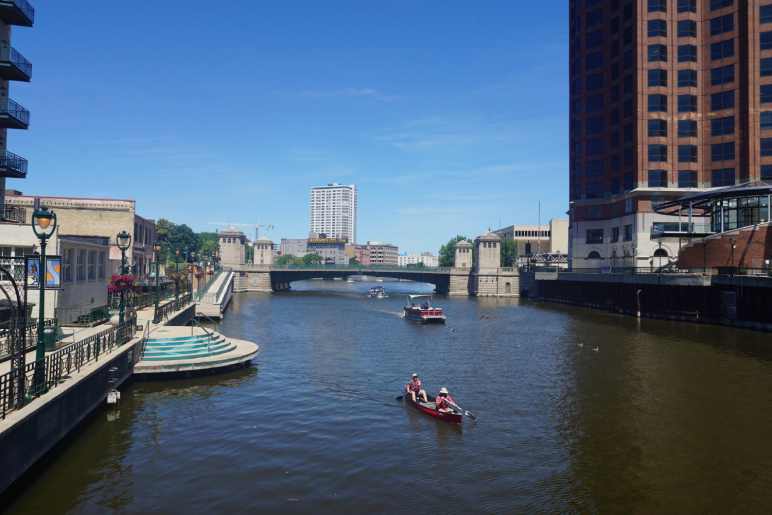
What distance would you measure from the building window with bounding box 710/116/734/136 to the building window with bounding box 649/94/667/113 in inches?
283

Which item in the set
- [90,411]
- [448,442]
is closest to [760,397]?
[448,442]

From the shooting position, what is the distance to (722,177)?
84.6 metres

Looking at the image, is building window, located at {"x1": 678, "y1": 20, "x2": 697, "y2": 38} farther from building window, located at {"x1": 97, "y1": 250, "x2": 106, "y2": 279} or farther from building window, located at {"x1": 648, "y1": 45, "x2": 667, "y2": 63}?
building window, located at {"x1": 97, "y1": 250, "x2": 106, "y2": 279}

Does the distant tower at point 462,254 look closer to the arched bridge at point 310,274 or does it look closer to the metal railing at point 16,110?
the arched bridge at point 310,274

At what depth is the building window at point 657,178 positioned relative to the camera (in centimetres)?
8719

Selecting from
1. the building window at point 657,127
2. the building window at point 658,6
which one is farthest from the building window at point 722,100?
the building window at point 658,6

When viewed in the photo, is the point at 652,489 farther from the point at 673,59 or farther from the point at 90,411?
the point at 673,59

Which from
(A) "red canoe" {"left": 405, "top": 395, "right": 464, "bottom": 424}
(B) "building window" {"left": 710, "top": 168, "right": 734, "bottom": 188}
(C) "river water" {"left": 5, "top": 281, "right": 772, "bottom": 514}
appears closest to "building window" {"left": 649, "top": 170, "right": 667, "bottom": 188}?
(B) "building window" {"left": 710, "top": 168, "right": 734, "bottom": 188}

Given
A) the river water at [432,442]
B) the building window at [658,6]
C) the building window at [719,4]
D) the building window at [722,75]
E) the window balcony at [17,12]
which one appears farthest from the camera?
the building window at [658,6]

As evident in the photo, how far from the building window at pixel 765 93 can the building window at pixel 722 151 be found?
22.3 ft

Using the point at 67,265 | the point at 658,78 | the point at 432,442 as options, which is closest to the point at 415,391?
the point at 432,442

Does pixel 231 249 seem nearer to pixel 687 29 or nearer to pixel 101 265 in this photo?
pixel 101 265

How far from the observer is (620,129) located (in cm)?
9369

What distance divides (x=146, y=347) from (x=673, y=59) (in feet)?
287
